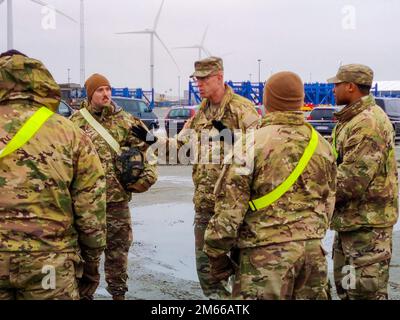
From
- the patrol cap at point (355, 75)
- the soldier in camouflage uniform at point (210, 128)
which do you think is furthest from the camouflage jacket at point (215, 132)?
the patrol cap at point (355, 75)

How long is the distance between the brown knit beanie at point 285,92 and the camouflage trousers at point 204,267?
5.95ft

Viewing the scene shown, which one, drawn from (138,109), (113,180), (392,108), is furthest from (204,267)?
(392,108)

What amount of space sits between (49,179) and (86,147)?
277mm

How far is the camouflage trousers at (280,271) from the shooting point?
3.22 metres

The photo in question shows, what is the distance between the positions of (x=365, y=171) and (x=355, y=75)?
761 mm

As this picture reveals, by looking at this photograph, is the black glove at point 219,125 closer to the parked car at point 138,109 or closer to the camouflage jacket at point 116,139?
the camouflage jacket at point 116,139

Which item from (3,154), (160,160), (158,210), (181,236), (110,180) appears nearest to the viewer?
(3,154)

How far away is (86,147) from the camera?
10.2ft

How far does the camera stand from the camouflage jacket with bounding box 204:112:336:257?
3252 millimetres

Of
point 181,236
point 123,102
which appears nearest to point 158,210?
point 181,236
